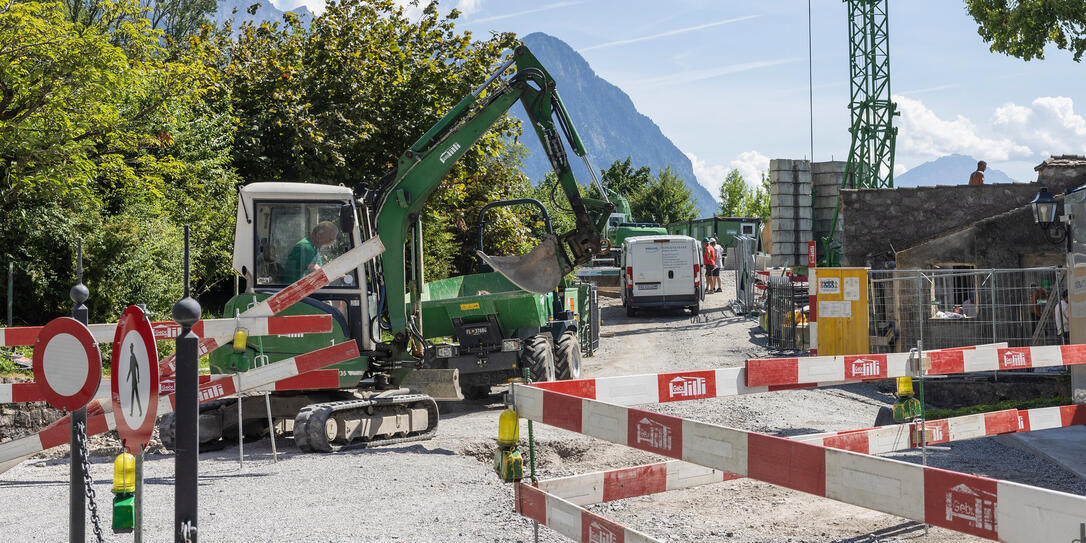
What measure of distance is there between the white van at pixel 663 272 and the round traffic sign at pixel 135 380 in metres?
22.0

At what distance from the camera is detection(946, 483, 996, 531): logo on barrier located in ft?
9.17

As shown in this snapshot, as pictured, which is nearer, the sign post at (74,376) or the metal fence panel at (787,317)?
the sign post at (74,376)

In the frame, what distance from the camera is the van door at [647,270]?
25.2 meters

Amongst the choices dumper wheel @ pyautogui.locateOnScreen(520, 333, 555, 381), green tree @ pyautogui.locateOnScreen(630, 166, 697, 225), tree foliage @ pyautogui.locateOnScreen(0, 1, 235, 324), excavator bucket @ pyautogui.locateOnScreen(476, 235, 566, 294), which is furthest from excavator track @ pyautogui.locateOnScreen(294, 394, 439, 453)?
green tree @ pyautogui.locateOnScreen(630, 166, 697, 225)

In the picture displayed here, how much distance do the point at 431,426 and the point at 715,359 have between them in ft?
27.2

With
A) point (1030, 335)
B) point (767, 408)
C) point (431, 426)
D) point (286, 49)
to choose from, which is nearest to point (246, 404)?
point (431, 426)

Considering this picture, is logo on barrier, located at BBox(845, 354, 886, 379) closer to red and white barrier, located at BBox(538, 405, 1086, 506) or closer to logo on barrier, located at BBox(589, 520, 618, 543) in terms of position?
red and white barrier, located at BBox(538, 405, 1086, 506)

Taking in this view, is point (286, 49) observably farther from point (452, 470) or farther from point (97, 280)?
point (452, 470)

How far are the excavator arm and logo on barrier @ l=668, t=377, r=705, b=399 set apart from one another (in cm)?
649

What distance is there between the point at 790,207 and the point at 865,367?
2482cm

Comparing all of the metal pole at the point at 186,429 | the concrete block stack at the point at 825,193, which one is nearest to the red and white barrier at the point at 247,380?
the metal pole at the point at 186,429

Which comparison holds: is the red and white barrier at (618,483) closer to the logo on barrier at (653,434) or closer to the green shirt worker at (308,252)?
the logo on barrier at (653,434)

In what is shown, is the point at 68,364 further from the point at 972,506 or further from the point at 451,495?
the point at 451,495

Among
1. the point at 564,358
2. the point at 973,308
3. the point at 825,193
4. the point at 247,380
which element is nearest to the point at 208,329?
the point at 247,380
